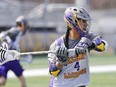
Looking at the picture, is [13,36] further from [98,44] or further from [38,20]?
[38,20]

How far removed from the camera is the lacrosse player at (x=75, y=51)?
745 cm

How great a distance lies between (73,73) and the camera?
25.8 feet

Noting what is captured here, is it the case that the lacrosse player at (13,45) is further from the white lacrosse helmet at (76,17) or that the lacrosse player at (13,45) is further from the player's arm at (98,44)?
the player's arm at (98,44)

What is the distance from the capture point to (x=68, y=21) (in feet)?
25.4

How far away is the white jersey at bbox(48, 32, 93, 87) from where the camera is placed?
308 inches

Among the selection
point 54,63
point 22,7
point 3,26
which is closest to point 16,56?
point 54,63

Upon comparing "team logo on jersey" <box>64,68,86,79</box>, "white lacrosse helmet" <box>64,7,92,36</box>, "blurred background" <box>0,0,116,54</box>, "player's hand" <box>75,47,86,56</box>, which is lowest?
"team logo on jersey" <box>64,68,86,79</box>

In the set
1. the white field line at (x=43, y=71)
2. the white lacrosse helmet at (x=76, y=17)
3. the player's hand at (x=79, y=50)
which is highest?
the white lacrosse helmet at (x=76, y=17)

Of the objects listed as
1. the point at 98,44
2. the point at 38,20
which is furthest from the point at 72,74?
the point at 38,20

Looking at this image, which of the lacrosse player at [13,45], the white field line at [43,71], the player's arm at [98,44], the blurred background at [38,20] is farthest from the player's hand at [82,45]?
the blurred background at [38,20]

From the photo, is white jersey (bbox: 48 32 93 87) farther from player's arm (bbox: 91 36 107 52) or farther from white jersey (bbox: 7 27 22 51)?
white jersey (bbox: 7 27 22 51)

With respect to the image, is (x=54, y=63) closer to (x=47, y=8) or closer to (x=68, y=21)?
(x=68, y=21)

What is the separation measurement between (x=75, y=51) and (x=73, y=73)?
2.04 feet

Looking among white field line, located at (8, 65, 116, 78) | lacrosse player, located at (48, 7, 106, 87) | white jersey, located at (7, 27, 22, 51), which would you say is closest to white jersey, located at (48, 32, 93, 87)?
lacrosse player, located at (48, 7, 106, 87)
